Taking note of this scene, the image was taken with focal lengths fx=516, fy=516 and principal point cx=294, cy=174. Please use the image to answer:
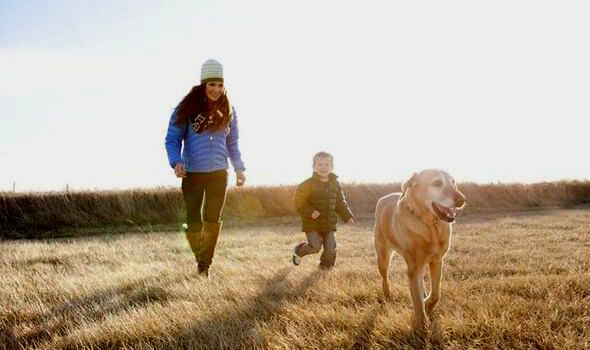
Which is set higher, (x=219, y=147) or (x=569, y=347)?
(x=219, y=147)

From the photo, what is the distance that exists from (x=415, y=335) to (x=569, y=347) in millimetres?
890

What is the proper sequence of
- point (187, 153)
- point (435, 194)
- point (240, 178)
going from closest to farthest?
point (435, 194) → point (187, 153) → point (240, 178)

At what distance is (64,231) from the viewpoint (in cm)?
1491

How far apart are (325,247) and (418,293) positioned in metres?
3.33

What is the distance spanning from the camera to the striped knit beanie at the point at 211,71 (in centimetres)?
588

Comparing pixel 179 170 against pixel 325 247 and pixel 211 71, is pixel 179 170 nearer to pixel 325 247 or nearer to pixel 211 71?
pixel 211 71

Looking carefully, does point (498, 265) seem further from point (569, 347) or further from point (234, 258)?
point (234, 258)

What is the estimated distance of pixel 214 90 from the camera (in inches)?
233

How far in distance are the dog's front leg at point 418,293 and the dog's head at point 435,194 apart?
0.45 m

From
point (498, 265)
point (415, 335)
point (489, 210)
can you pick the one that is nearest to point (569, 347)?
point (415, 335)

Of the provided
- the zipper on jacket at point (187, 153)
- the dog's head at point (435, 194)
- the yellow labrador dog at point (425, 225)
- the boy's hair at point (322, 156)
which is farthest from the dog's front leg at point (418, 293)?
the boy's hair at point (322, 156)

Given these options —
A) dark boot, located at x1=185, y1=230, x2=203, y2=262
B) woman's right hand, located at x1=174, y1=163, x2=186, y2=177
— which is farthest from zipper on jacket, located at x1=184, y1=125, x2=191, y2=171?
dark boot, located at x1=185, y1=230, x2=203, y2=262

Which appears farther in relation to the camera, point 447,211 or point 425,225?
point 425,225

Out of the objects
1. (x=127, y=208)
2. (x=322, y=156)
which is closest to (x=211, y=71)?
(x=322, y=156)
